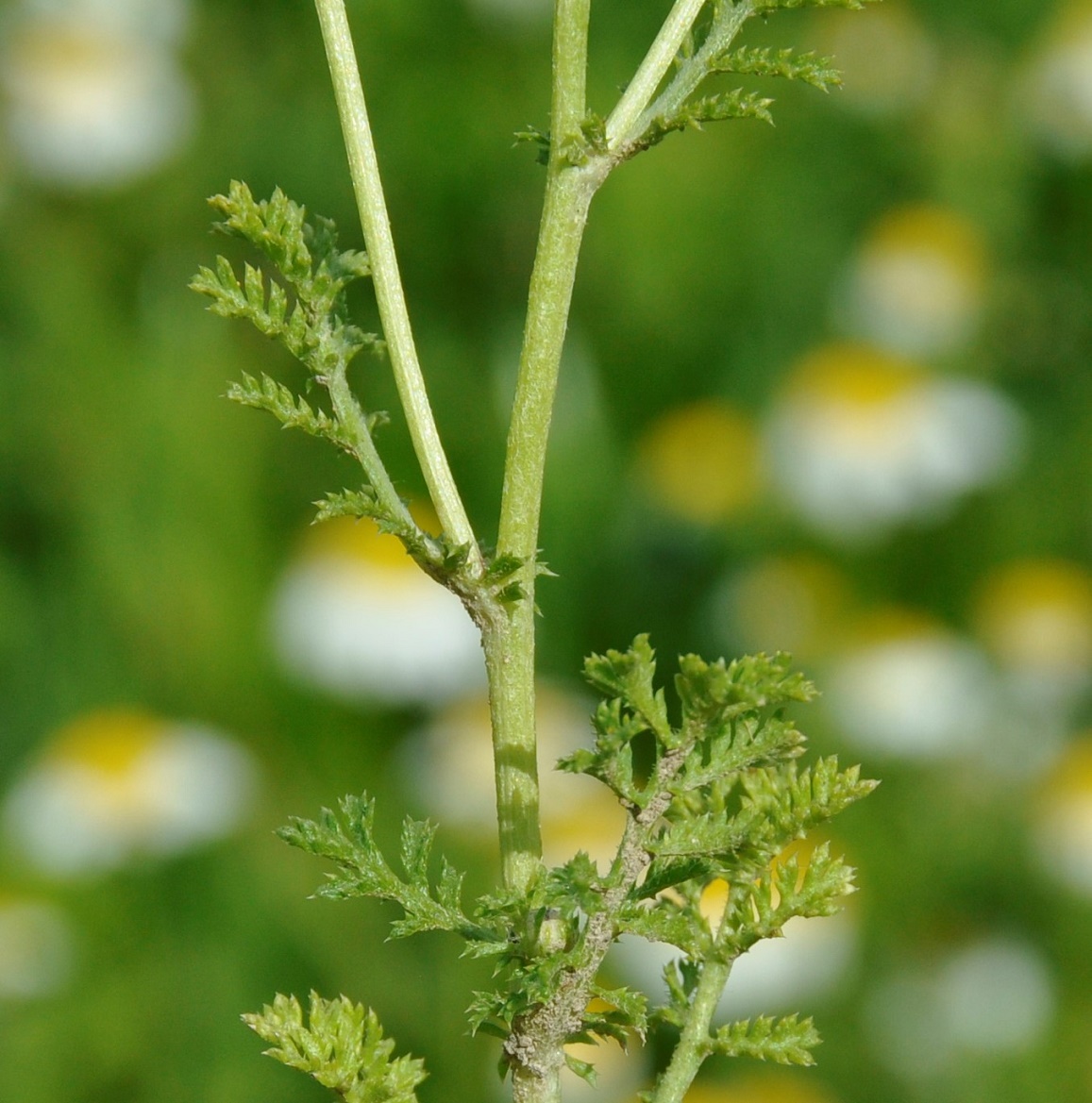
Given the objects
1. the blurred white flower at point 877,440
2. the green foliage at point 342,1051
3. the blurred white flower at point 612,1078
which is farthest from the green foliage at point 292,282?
the blurred white flower at point 877,440

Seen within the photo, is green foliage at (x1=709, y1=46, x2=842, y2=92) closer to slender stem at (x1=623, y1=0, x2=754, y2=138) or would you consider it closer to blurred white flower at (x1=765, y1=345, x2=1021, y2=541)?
slender stem at (x1=623, y1=0, x2=754, y2=138)

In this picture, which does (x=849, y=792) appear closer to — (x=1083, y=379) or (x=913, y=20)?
(x=1083, y=379)

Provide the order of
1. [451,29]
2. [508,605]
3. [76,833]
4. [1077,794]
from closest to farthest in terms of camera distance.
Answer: [508,605] → [76,833] → [1077,794] → [451,29]

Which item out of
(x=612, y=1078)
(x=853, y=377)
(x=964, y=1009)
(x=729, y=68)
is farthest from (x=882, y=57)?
(x=729, y=68)

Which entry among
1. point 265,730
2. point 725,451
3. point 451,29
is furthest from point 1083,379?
point 265,730

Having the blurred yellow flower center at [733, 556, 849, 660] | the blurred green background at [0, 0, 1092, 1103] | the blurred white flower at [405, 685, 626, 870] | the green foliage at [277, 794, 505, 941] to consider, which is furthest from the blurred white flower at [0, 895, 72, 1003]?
the green foliage at [277, 794, 505, 941]

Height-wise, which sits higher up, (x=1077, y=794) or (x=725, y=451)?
(x=725, y=451)

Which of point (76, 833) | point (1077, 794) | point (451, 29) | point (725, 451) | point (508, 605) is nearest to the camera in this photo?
point (508, 605)
